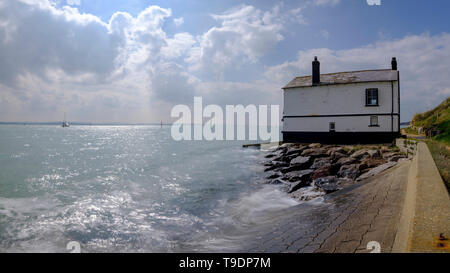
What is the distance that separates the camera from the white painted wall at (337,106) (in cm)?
2566

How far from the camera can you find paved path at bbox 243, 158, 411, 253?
4945 mm

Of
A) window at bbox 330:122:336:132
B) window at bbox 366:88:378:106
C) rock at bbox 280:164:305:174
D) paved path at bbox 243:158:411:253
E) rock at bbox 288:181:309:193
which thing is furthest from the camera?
window at bbox 330:122:336:132

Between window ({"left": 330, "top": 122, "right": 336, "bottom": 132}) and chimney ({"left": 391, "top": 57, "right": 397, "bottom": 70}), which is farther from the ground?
chimney ({"left": 391, "top": 57, "right": 397, "bottom": 70})

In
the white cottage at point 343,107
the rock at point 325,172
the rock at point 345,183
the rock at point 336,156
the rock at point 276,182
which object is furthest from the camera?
the white cottage at point 343,107

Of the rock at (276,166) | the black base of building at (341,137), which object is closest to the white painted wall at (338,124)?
the black base of building at (341,137)

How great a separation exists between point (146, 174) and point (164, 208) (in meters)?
10.6

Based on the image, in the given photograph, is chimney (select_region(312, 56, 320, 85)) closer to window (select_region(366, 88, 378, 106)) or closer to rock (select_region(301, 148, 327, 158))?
window (select_region(366, 88, 378, 106))

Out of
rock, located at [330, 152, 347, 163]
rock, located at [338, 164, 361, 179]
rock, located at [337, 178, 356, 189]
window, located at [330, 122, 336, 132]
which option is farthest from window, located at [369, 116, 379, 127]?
rock, located at [337, 178, 356, 189]

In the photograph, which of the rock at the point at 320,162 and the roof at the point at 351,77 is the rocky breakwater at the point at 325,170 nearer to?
the rock at the point at 320,162

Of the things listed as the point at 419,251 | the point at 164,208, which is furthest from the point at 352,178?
the point at 419,251

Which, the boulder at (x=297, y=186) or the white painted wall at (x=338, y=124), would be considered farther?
the white painted wall at (x=338, y=124)

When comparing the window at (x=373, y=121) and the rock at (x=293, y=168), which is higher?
the window at (x=373, y=121)

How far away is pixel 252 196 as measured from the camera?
13.6 m
